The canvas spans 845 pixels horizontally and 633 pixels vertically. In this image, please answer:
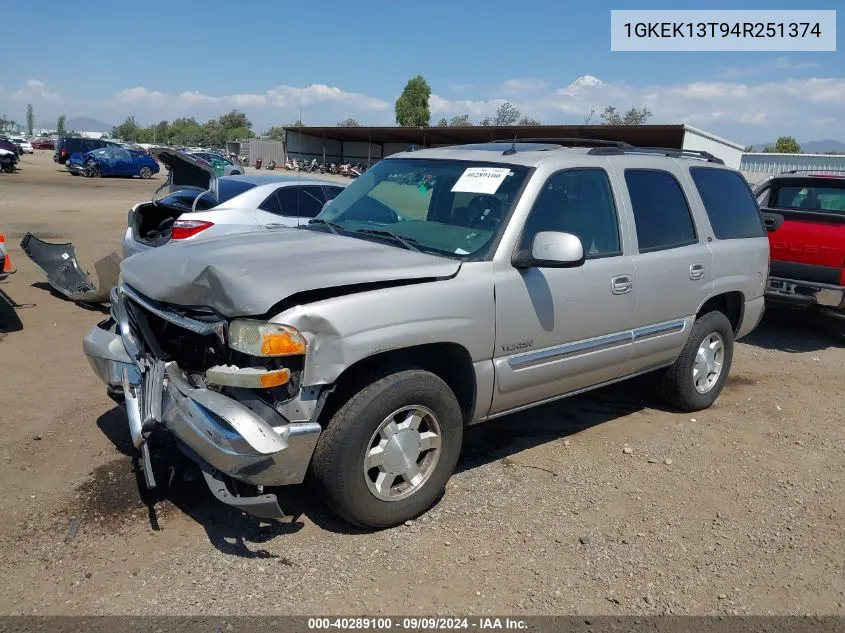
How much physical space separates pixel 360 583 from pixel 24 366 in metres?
4.18

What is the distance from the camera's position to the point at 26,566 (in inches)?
126

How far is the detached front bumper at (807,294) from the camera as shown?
7340 mm

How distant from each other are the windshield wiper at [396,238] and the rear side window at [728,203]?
251cm

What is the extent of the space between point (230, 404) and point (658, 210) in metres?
3.25

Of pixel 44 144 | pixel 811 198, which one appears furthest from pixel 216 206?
pixel 44 144

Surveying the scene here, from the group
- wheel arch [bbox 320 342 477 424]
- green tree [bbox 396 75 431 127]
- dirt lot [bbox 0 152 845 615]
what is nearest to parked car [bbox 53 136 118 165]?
green tree [bbox 396 75 431 127]

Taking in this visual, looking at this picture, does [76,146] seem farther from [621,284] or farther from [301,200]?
[621,284]

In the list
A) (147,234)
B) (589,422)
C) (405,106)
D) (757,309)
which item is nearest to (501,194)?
(589,422)

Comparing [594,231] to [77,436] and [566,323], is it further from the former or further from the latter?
A: [77,436]

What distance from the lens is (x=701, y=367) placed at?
17.9 feet

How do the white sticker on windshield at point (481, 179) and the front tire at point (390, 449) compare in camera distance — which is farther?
the white sticker on windshield at point (481, 179)

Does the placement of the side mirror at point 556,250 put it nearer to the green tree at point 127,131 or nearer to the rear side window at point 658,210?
the rear side window at point 658,210

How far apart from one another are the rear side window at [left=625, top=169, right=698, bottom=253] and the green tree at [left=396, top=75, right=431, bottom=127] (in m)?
59.3

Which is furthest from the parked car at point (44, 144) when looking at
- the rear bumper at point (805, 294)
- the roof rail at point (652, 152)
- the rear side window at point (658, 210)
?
the rear side window at point (658, 210)
